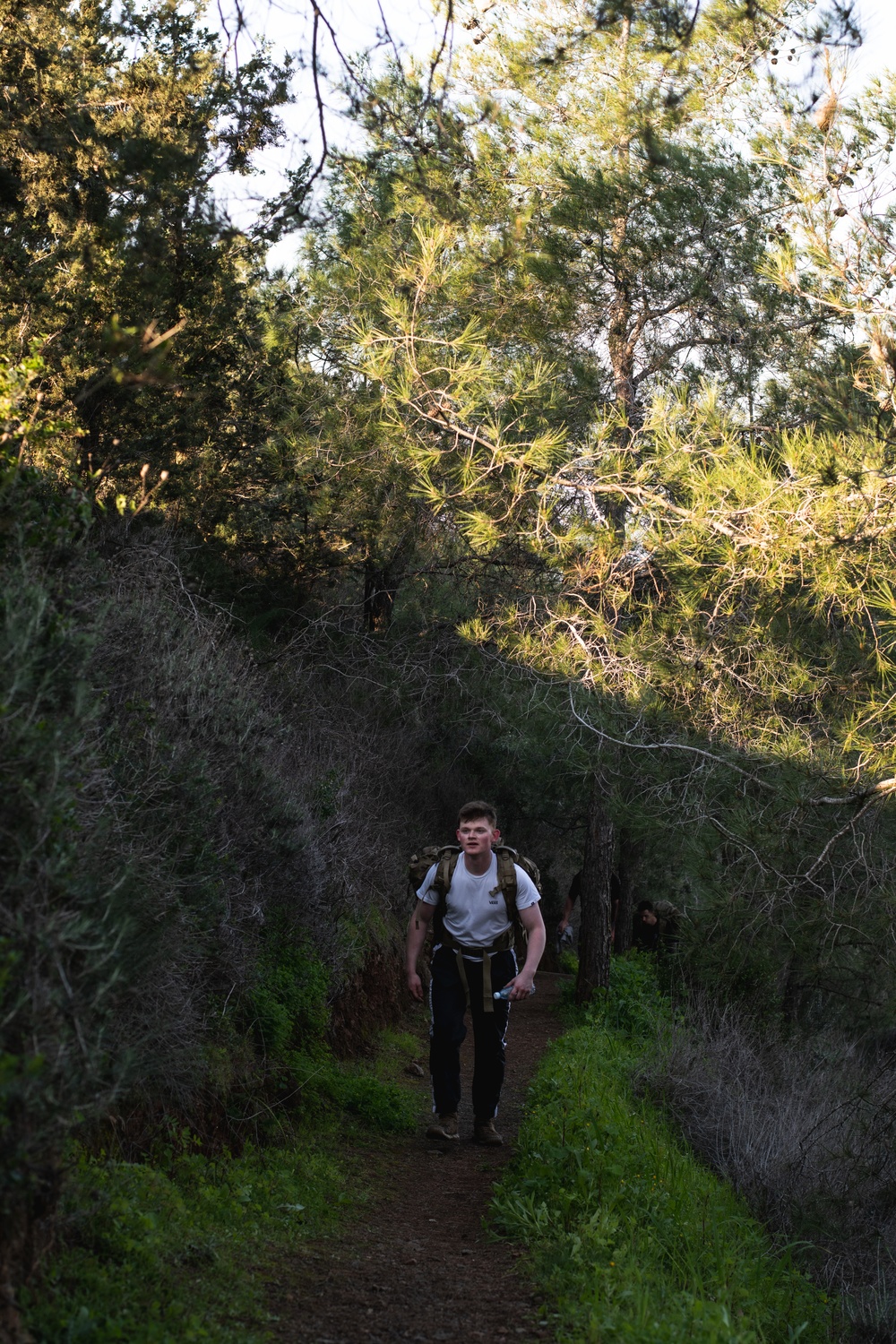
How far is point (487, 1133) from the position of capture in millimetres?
6137

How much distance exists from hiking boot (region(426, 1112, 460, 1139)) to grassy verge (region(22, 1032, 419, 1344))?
0.44 meters

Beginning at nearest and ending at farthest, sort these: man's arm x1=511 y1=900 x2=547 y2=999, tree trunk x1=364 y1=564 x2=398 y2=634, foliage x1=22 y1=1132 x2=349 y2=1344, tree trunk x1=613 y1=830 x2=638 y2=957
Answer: foliage x1=22 y1=1132 x2=349 y2=1344 → man's arm x1=511 y1=900 x2=547 y2=999 → tree trunk x1=364 y1=564 x2=398 y2=634 → tree trunk x1=613 y1=830 x2=638 y2=957

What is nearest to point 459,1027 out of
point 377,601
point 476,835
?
point 476,835

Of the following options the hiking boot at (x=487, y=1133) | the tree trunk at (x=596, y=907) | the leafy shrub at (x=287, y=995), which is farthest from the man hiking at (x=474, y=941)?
the tree trunk at (x=596, y=907)

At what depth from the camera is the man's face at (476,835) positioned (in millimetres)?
5777

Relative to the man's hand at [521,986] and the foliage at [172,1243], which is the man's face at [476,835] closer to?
the man's hand at [521,986]

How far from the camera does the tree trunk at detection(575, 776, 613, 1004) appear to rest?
1377cm

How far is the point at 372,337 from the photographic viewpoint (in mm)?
8680

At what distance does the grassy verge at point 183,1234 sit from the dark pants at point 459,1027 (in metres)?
0.62

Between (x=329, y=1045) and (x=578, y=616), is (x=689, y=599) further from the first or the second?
(x=329, y=1045)

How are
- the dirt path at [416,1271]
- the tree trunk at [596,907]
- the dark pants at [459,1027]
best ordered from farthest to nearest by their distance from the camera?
the tree trunk at [596,907], the dark pants at [459,1027], the dirt path at [416,1271]

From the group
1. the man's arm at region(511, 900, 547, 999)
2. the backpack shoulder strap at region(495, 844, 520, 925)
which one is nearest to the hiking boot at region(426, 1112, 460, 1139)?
the man's arm at region(511, 900, 547, 999)

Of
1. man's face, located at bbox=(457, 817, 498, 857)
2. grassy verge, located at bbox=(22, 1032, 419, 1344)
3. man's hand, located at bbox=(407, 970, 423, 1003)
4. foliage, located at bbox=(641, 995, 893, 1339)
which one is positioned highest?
man's face, located at bbox=(457, 817, 498, 857)

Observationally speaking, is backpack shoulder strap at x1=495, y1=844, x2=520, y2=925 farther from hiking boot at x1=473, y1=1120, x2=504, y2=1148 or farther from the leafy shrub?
the leafy shrub
